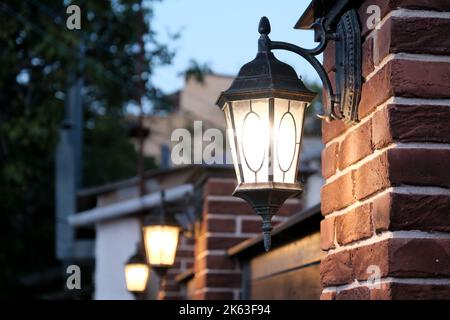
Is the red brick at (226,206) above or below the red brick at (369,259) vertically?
above

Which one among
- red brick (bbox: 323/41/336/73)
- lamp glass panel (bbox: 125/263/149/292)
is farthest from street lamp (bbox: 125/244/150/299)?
red brick (bbox: 323/41/336/73)

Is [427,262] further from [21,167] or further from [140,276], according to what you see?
[21,167]

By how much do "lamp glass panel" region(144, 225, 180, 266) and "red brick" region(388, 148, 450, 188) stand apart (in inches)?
201

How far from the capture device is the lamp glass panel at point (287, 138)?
328 cm

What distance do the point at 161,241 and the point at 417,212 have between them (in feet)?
17.3

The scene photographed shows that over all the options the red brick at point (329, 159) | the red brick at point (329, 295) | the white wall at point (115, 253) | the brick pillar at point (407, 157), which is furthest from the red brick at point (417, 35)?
the white wall at point (115, 253)

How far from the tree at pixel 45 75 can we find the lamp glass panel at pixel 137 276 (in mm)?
7863

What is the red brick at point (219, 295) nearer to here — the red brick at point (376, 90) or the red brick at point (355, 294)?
the red brick at point (355, 294)

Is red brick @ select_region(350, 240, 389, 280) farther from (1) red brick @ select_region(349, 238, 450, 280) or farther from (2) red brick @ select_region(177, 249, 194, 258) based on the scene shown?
(2) red brick @ select_region(177, 249, 194, 258)

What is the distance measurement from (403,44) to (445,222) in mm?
558

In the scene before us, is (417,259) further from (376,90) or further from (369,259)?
(376,90)

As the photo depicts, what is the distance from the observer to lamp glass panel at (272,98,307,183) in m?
3.28

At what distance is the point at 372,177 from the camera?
301 centimetres

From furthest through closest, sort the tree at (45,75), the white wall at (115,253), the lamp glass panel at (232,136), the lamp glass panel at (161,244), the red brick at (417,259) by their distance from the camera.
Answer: the tree at (45,75)
the white wall at (115,253)
the lamp glass panel at (161,244)
the lamp glass panel at (232,136)
the red brick at (417,259)
